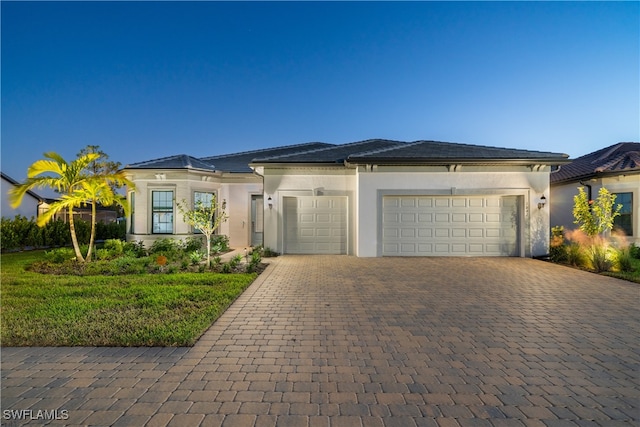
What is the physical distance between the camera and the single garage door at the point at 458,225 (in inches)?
447

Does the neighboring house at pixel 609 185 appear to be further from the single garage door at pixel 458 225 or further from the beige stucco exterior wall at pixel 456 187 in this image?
the single garage door at pixel 458 225

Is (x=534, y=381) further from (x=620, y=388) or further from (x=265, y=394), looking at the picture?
(x=265, y=394)

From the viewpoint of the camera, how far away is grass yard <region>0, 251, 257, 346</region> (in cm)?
383

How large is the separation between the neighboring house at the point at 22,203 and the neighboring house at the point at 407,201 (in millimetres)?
11601

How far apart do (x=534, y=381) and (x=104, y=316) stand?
5.80 meters

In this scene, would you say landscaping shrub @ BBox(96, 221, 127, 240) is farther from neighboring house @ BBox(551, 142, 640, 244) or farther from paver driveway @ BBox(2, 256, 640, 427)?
neighboring house @ BBox(551, 142, 640, 244)

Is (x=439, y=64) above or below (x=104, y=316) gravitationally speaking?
above

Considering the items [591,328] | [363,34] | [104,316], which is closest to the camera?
[591,328]

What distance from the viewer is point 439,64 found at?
1738cm

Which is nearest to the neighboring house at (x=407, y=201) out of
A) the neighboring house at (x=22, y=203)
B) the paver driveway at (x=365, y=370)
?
the paver driveway at (x=365, y=370)

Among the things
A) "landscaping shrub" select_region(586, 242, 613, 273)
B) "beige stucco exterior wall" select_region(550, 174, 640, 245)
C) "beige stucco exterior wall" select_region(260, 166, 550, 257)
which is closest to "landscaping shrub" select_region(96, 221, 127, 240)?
"beige stucco exterior wall" select_region(260, 166, 550, 257)

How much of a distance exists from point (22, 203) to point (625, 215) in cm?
3278

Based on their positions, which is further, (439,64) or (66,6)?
(439,64)

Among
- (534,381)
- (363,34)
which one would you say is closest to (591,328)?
(534,381)
